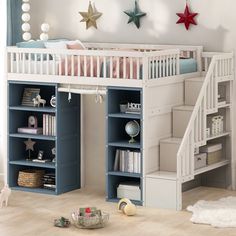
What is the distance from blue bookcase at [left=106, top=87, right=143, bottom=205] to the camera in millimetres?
5781

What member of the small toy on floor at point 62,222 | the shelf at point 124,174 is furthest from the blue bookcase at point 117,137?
the small toy on floor at point 62,222

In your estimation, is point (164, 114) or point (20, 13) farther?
point (20, 13)

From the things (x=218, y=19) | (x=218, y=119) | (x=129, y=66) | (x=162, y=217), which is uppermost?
(x=218, y=19)

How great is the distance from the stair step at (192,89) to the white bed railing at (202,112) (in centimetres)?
12

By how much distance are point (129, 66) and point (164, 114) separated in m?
0.50

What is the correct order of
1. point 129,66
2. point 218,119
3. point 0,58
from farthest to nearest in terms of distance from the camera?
1. point 0,58
2. point 218,119
3. point 129,66

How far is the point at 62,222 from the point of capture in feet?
16.5

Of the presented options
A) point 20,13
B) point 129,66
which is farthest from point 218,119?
point 20,13

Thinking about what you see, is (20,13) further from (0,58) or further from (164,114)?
(164,114)

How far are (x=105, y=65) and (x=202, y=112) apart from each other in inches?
31.9

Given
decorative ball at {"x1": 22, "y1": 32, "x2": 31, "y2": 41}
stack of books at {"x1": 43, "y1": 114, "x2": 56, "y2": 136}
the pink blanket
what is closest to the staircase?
the pink blanket

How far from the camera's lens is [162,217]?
17.5ft

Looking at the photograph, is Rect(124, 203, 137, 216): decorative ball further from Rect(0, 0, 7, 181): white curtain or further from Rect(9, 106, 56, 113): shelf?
Rect(0, 0, 7, 181): white curtain

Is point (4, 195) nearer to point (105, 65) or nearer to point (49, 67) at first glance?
point (49, 67)
